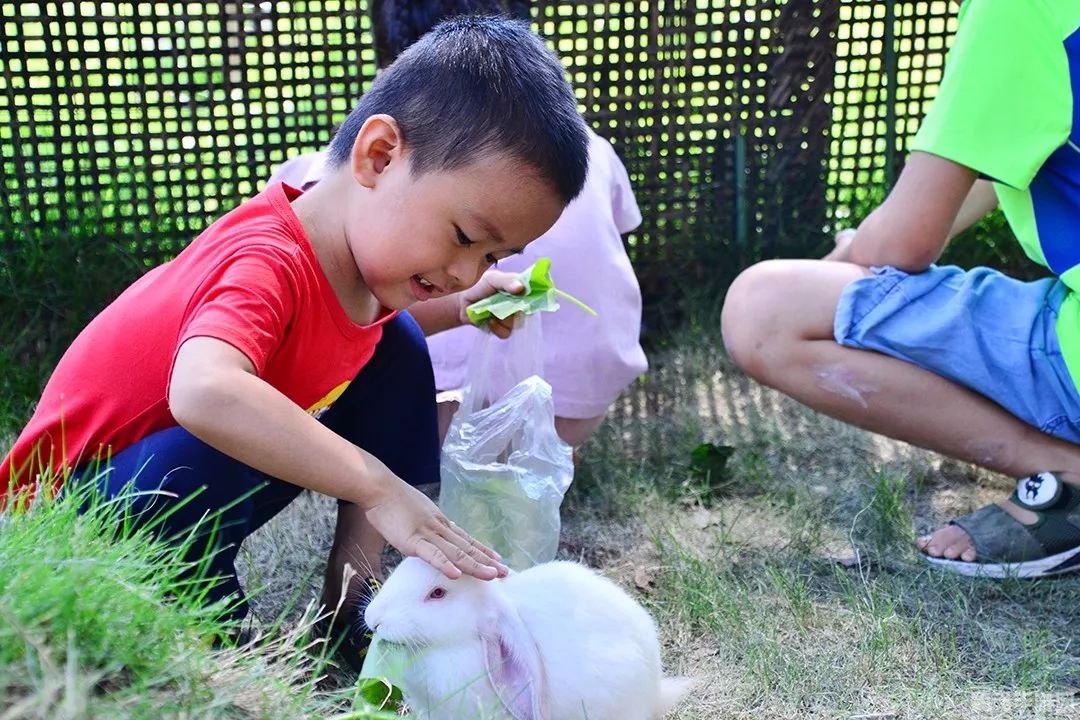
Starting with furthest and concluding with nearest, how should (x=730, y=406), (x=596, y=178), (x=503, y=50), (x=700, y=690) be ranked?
(x=730, y=406)
(x=596, y=178)
(x=700, y=690)
(x=503, y=50)

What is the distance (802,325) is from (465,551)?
130cm

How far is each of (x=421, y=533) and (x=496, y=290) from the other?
2.30 feet

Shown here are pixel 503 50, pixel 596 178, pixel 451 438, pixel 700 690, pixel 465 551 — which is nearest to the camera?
pixel 465 551

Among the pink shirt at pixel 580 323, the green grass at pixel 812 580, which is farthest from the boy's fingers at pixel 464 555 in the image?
the pink shirt at pixel 580 323

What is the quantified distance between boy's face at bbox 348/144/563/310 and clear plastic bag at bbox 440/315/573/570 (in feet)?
1.51

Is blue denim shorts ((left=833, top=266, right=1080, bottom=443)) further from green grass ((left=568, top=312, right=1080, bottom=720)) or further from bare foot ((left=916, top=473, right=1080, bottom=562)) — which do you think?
green grass ((left=568, top=312, right=1080, bottom=720))

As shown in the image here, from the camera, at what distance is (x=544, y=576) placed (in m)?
1.95

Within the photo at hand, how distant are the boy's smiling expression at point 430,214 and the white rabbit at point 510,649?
434 mm

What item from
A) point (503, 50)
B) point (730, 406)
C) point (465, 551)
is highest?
point (503, 50)

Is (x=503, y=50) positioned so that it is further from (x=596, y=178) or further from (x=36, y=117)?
(x=36, y=117)

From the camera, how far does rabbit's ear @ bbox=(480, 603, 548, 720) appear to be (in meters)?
1.73

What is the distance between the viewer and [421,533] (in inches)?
66.9

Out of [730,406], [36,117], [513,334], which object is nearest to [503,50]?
[513,334]

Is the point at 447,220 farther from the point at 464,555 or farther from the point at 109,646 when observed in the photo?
the point at 109,646
